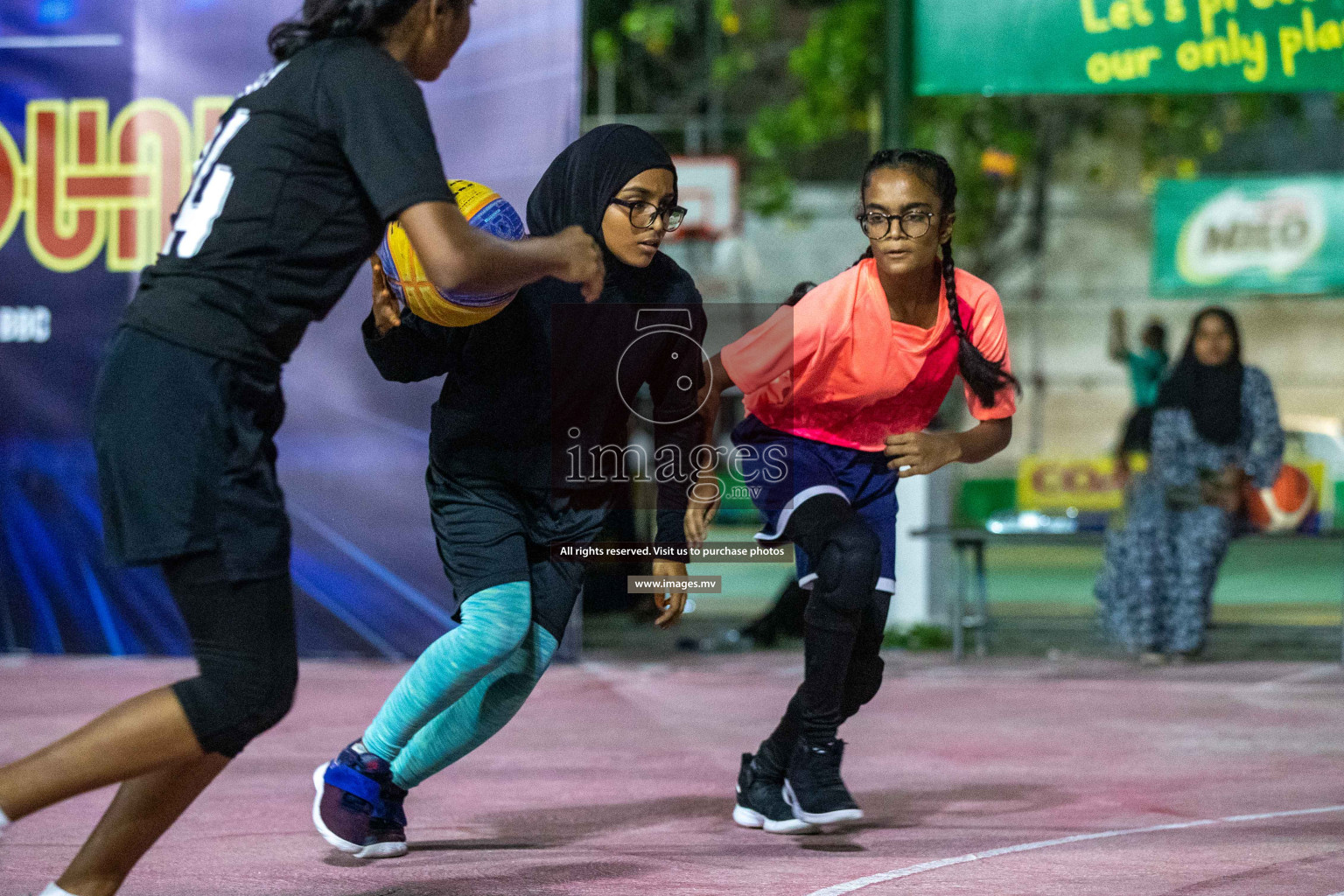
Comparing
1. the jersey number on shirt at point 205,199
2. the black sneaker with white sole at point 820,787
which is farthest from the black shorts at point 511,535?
the jersey number on shirt at point 205,199

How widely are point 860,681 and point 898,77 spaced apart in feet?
18.2

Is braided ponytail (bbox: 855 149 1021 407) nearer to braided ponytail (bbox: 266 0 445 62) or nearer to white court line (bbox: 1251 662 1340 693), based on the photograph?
braided ponytail (bbox: 266 0 445 62)

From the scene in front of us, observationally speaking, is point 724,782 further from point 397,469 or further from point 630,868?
point 397,469

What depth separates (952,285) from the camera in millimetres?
4465

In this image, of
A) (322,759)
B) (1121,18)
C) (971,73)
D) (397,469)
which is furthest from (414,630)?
(1121,18)

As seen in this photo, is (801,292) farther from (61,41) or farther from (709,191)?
(709,191)

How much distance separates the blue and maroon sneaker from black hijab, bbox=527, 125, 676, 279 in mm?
1410

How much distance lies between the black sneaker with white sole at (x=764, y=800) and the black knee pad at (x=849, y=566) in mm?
599

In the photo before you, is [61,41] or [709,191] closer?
[61,41]

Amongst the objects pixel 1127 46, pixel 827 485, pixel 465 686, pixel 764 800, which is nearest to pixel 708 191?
pixel 1127 46

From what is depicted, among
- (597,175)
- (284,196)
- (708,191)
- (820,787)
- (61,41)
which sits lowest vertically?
(820,787)

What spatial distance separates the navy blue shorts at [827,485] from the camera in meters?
4.61

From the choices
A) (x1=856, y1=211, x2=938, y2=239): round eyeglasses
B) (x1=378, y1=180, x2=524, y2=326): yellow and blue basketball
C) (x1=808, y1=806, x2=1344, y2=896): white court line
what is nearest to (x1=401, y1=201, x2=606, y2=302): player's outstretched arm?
(x1=378, y1=180, x2=524, y2=326): yellow and blue basketball

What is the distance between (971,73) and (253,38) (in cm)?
395
